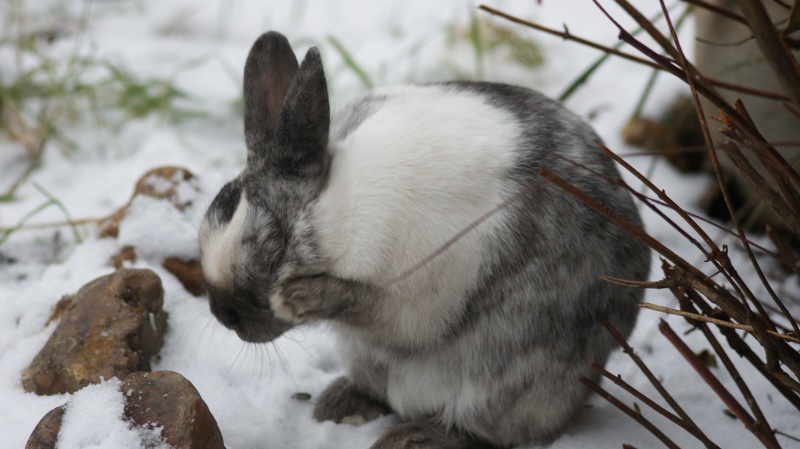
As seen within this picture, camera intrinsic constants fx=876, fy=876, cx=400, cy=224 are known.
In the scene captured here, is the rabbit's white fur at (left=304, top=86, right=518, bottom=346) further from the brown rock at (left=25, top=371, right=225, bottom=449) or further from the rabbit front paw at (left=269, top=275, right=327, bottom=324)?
the brown rock at (left=25, top=371, right=225, bottom=449)

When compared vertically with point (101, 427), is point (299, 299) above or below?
above

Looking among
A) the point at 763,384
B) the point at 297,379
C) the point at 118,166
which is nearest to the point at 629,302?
the point at 763,384

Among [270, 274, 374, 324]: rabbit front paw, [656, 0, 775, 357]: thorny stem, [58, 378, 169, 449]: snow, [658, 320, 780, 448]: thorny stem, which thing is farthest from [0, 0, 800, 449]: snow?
[656, 0, 775, 357]: thorny stem

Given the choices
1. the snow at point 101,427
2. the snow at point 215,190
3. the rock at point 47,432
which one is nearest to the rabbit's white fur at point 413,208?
the snow at point 215,190

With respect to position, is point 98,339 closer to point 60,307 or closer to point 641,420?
point 60,307

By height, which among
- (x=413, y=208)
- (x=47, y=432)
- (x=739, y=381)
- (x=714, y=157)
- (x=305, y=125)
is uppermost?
(x=714, y=157)

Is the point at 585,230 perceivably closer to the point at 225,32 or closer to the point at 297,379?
the point at 297,379

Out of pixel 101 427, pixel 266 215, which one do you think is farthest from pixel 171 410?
pixel 266 215
